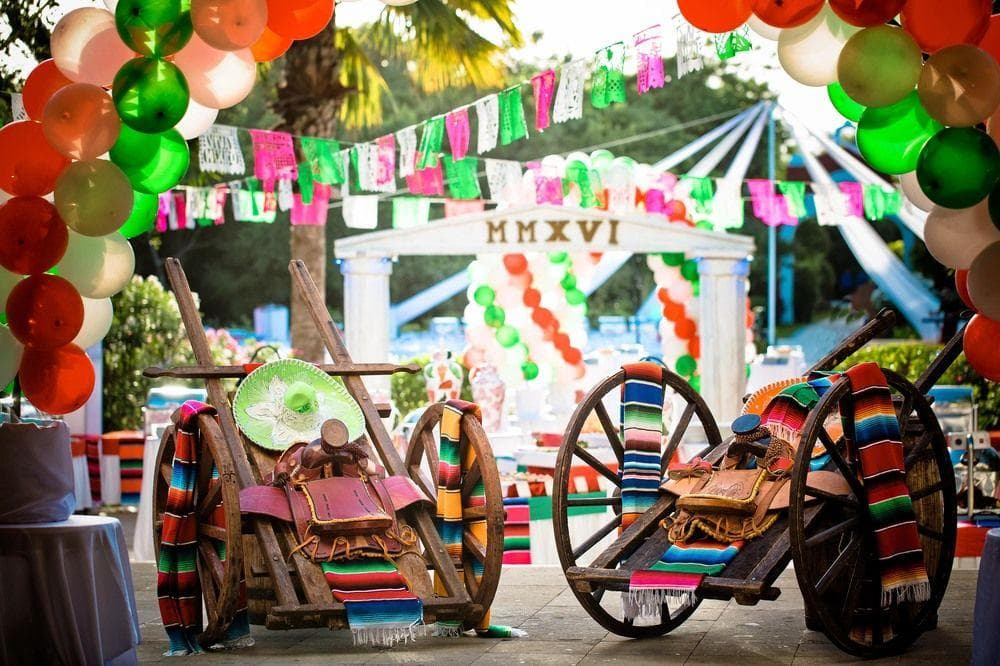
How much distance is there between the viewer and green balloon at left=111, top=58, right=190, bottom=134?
5180 mm

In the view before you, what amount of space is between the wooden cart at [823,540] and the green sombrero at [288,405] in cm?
114

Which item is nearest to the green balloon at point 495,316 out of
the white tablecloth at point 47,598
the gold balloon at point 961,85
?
the white tablecloth at point 47,598

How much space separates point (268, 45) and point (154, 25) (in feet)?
2.32

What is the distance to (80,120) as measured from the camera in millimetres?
5254

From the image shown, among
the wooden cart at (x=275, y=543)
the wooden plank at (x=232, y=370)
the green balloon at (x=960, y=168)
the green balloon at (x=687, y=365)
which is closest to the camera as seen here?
the green balloon at (x=960, y=168)

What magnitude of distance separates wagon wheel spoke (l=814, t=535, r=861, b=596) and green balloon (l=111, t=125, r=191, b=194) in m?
2.88

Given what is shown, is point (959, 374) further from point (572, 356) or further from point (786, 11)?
point (786, 11)

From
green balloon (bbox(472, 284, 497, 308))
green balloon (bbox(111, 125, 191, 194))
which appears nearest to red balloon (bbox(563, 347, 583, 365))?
green balloon (bbox(472, 284, 497, 308))

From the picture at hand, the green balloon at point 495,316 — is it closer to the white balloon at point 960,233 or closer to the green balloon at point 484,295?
the green balloon at point 484,295

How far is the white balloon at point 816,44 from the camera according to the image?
543 centimetres

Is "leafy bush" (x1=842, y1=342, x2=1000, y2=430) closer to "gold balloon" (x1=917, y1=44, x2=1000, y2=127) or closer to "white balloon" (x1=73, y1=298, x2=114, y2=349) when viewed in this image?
"gold balloon" (x1=917, y1=44, x2=1000, y2=127)

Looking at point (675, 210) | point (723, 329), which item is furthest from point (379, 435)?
point (675, 210)

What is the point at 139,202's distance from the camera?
5879 millimetres

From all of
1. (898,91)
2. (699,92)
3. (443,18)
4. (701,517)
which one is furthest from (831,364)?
(699,92)
